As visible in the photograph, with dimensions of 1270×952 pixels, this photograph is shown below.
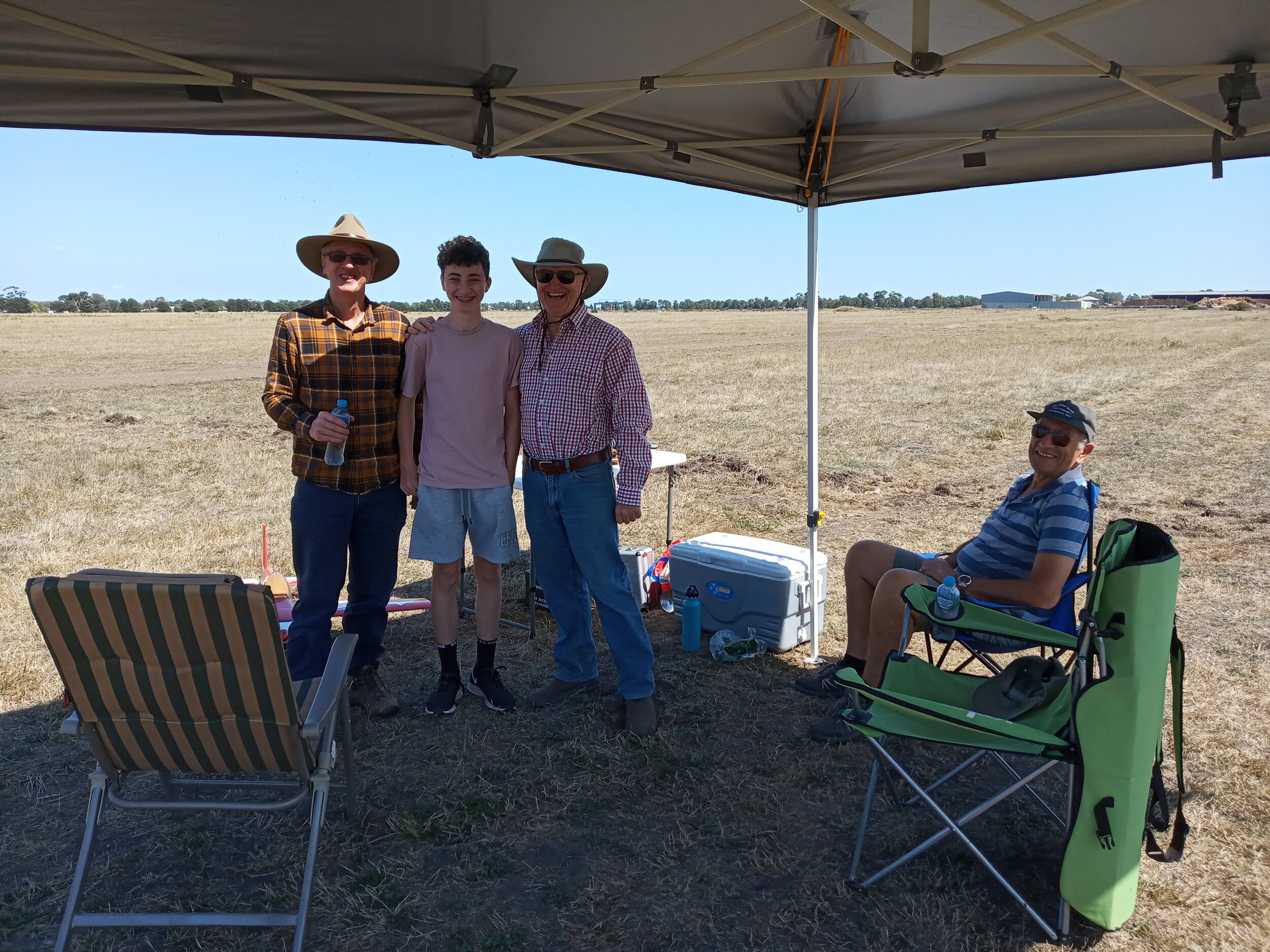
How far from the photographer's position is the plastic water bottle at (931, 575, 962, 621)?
10.7 ft

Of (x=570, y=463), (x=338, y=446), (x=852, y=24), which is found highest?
Answer: (x=852, y=24)

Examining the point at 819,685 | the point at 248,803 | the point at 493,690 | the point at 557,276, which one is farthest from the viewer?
the point at 819,685

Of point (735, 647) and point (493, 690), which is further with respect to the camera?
point (735, 647)

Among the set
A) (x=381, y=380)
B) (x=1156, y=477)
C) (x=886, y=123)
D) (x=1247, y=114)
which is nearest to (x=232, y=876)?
(x=381, y=380)

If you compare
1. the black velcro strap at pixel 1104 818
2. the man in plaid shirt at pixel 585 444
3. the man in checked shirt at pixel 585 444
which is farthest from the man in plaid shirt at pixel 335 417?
the black velcro strap at pixel 1104 818

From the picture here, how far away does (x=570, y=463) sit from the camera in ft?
12.2

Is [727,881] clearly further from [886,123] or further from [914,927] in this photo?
[886,123]

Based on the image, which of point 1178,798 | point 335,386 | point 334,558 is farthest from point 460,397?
point 1178,798

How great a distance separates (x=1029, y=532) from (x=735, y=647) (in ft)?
5.24

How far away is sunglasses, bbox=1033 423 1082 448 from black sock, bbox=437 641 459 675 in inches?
99.8

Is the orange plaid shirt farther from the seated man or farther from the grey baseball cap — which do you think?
the grey baseball cap

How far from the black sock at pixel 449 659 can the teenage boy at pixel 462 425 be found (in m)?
0.25

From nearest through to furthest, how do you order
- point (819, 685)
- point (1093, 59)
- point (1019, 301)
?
point (1093, 59) → point (819, 685) → point (1019, 301)

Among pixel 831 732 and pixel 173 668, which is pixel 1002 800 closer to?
pixel 831 732
